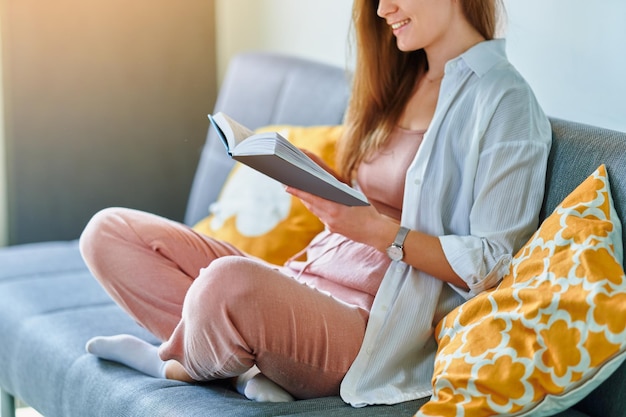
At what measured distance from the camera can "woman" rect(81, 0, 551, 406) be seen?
6.01 feet

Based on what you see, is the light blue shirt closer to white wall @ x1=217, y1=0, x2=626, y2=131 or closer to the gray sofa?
the gray sofa

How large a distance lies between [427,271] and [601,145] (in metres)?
0.38

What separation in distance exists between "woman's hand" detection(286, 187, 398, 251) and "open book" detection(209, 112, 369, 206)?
3.2 inches

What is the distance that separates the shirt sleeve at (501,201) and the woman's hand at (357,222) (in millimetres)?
109

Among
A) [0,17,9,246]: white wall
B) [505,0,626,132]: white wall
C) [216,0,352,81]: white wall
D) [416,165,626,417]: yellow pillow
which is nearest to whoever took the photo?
[416,165,626,417]: yellow pillow

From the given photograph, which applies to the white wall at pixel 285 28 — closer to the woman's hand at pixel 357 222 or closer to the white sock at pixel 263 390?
the woman's hand at pixel 357 222

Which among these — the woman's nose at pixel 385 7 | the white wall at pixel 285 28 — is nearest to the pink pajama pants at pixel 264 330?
the woman's nose at pixel 385 7

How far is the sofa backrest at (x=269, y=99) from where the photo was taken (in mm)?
2762

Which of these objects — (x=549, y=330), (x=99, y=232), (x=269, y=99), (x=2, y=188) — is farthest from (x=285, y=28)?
(x=549, y=330)

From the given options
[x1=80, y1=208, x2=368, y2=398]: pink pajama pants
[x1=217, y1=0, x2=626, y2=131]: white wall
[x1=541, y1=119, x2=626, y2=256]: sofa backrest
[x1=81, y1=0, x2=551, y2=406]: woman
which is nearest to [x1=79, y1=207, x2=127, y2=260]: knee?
[x1=81, y1=0, x2=551, y2=406]: woman

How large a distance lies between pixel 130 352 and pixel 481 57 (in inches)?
34.8

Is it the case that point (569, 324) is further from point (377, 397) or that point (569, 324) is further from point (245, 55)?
point (245, 55)

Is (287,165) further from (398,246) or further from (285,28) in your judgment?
(285,28)

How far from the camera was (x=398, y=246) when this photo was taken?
1942 mm
